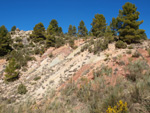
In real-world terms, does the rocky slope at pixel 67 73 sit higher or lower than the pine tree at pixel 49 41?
lower

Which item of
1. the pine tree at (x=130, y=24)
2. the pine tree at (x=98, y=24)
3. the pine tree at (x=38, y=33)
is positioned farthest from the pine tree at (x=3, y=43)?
the pine tree at (x=130, y=24)

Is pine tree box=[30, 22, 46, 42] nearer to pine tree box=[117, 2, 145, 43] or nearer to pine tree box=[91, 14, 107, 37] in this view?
pine tree box=[91, 14, 107, 37]

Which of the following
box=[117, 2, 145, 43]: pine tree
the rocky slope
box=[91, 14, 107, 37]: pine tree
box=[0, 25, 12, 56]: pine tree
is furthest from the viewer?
box=[91, 14, 107, 37]: pine tree

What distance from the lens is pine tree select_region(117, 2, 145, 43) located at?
55.1 ft

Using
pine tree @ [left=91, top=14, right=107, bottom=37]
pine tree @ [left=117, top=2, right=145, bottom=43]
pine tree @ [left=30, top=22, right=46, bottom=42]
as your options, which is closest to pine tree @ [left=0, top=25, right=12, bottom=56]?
pine tree @ [left=30, top=22, right=46, bottom=42]

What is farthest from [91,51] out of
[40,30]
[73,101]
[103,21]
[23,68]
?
[40,30]

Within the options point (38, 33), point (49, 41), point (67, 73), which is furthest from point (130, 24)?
point (38, 33)

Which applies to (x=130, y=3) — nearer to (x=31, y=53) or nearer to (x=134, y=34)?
(x=134, y=34)

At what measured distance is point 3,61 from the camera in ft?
82.0

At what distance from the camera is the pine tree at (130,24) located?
55.1ft

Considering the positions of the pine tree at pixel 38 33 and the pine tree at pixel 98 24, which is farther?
the pine tree at pixel 38 33

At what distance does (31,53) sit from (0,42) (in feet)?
28.8

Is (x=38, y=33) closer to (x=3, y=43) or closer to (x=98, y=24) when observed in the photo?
(x=3, y=43)

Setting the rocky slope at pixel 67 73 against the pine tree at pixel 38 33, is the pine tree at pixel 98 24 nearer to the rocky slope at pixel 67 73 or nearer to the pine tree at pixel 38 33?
the rocky slope at pixel 67 73
